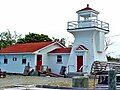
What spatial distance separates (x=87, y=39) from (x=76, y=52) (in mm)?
1818

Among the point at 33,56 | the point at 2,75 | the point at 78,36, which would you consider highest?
the point at 78,36

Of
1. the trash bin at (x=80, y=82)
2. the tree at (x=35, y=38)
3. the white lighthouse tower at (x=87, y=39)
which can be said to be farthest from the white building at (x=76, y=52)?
the tree at (x=35, y=38)

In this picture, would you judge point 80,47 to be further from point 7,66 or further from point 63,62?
point 7,66

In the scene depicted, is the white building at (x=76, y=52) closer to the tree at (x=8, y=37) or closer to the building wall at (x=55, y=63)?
the building wall at (x=55, y=63)

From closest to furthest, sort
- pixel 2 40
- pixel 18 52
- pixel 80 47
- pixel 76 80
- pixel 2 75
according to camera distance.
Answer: pixel 76 80 < pixel 2 75 < pixel 80 47 < pixel 18 52 < pixel 2 40

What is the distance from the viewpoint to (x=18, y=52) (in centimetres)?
3173

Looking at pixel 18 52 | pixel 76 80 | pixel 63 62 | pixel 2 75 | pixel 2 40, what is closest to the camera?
pixel 76 80

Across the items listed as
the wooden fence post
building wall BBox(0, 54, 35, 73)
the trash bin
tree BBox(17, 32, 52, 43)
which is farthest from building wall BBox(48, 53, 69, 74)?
the wooden fence post

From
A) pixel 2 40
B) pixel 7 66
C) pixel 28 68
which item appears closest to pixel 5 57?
pixel 7 66

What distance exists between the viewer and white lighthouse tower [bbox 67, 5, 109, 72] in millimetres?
27047

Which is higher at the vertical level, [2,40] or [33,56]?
[2,40]

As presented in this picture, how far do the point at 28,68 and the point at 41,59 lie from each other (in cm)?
181

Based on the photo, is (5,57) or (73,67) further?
(5,57)

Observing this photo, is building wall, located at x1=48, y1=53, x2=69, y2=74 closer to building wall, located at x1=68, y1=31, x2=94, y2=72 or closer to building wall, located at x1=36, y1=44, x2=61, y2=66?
building wall, located at x1=36, y1=44, x2=61, y2=66
